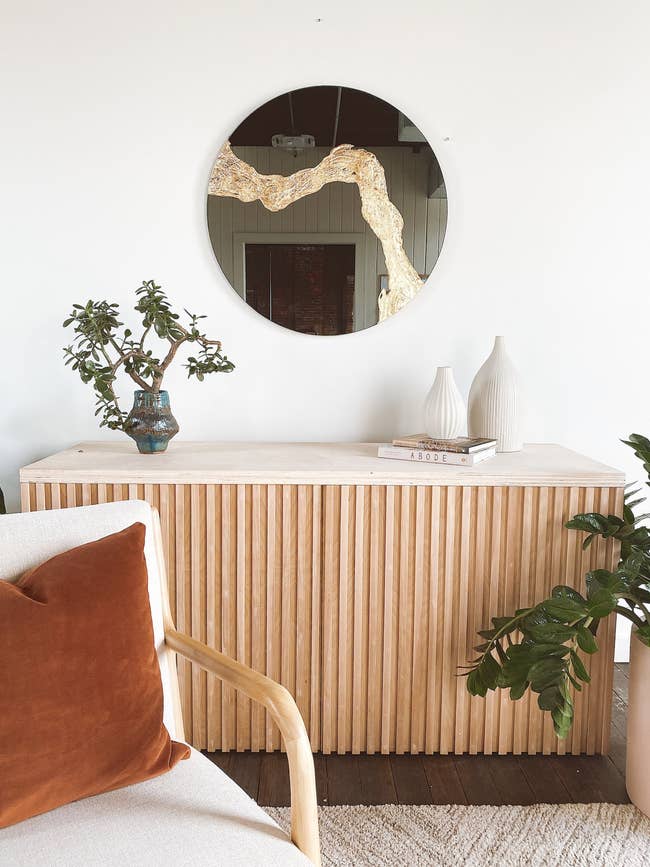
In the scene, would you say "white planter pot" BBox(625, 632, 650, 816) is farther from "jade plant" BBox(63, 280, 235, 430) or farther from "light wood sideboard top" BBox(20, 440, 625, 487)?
"jade plant" BBox(63, 280, 235, 430)

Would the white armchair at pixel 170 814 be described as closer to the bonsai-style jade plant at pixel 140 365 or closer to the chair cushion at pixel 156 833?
the chair cushion at pixel 156 833

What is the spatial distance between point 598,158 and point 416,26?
2.21 ft

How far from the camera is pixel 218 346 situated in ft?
6.61

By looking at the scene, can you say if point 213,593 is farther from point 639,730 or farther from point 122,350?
point 639,730

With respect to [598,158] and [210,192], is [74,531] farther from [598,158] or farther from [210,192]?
[598,158]

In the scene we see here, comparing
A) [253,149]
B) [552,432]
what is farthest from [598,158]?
[253,149]

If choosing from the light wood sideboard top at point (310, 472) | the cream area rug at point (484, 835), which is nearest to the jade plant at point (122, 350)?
the light wood sideboard top at point (310, 472)

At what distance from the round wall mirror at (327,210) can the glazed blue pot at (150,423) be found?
47 cm

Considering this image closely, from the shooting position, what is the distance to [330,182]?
2.15 metres

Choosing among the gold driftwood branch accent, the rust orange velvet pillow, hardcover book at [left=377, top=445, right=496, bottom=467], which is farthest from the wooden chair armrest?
the gold driftwood branch accent

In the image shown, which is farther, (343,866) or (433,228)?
(433,228)

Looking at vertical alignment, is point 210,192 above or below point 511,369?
above

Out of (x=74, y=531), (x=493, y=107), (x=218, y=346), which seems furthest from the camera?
(x=493, y=107)

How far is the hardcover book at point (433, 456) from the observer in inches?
71.4
